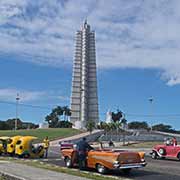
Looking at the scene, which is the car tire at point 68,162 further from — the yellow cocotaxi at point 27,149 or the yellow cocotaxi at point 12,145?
the yellow cocotaxi at point 12,145

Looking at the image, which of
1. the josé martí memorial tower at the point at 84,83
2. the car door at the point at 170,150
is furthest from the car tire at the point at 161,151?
the josé martí memorial tower at the point at 84,83

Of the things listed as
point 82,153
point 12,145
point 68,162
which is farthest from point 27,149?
point 82,153

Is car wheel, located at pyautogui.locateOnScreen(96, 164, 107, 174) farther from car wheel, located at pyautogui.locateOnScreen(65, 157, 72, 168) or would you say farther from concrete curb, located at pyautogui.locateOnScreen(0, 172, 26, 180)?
concrete curb, located at pyautogui.locateOnScreen(0, 172, 26, 180)

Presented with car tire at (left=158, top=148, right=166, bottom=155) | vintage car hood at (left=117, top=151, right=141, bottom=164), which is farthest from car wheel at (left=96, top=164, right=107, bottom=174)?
car tire at (left=158, top=148, right=166, bottom=155)

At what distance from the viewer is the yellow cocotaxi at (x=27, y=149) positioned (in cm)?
3253

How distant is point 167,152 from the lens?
103 feet

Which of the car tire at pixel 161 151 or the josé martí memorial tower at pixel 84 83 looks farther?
the josé martí memorial tower at pixel 84 83

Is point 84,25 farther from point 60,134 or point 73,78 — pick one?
point 60,134

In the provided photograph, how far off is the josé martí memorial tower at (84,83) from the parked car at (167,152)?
9903 centimetres

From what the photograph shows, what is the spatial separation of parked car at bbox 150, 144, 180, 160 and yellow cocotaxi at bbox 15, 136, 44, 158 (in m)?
8.37

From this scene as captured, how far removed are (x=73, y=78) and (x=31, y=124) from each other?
120 ft

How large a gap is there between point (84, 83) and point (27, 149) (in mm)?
103203

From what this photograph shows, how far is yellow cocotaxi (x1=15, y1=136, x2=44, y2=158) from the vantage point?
32.5 m

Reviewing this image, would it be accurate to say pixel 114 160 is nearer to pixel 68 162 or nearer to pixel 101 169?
pixel 101 169
